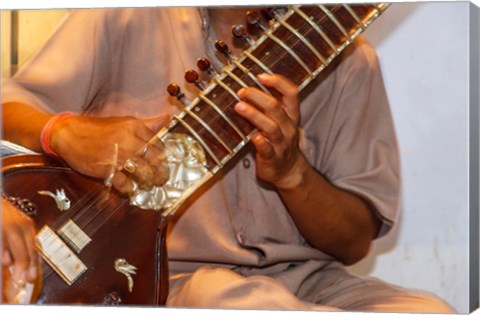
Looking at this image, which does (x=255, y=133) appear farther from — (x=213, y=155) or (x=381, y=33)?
(x=381, y=33)

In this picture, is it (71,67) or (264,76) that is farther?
(71,67)

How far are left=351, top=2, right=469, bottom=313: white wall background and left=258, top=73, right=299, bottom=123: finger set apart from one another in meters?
0.16

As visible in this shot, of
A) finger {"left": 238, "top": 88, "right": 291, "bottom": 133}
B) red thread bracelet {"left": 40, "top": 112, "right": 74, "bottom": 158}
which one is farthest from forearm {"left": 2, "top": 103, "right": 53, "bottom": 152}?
finger {"left": 238, "top": 88, "right": 291, "bottom": 133}

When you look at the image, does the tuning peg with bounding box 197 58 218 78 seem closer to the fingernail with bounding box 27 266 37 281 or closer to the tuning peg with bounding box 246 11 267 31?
the tuning peg with bounding box 246 11 267 31

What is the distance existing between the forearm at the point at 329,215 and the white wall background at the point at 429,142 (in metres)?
0.03

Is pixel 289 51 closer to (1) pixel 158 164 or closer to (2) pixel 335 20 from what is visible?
(2) pixel 335 20

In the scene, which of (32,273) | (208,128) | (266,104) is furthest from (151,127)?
(32,273)

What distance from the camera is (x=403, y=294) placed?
2.02m

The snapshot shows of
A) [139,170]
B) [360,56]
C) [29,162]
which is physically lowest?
[360,56]

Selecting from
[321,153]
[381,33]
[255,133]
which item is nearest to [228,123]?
[255,133]

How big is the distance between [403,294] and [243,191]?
332mm

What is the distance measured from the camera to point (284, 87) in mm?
2008

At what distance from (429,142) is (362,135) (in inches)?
4.6

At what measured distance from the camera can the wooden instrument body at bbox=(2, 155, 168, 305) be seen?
2.05 m
